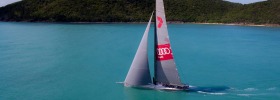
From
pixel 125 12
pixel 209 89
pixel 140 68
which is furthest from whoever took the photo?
pixel 125 12

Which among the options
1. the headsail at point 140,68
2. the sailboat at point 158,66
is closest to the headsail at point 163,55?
the sailboat at point 158,66

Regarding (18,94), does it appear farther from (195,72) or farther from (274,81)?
(274,81)

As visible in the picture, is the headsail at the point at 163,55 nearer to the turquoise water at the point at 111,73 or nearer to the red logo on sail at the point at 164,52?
the red logo on sail at the point at 164,52

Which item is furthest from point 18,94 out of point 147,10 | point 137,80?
point 147,10

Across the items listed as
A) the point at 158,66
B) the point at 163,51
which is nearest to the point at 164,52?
the point at 163,51

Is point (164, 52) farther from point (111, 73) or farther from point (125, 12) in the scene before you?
point (125, 12)

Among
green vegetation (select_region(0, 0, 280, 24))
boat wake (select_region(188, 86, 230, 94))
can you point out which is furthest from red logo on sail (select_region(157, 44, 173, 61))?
green vegetation (select_region(0, 0, 280, 24))

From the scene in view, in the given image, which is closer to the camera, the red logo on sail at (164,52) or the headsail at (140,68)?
the red logo on sail at (164,52)
